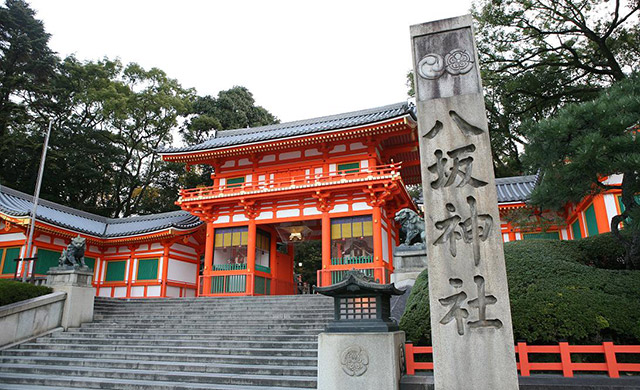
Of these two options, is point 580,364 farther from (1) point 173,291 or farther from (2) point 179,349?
(1) point 173,291

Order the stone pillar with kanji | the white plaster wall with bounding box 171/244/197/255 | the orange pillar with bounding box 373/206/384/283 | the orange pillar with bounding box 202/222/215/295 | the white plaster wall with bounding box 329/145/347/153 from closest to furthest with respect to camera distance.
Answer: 1. the stone pillar with kanji
2. the orange pillar with bounding box 373/206/384/283
3. the orange pillar with bounding box 202/222/215/295
4. the white plaster wall with bounding box 329/145/347/153
5. the white plaster wall with bounding box 171/244/197/255

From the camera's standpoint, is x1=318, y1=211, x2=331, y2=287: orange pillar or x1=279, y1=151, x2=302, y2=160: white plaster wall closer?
x1=318, y1=211, x2=331, y2=287: orange pillar

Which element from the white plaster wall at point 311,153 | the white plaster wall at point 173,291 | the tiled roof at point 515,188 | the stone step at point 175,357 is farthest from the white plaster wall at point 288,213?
the stone step at point 175,357

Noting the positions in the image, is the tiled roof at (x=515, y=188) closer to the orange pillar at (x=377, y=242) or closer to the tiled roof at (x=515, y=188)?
the tiled roof at (x=515, y=188)

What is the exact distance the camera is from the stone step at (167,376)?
635 centimetres

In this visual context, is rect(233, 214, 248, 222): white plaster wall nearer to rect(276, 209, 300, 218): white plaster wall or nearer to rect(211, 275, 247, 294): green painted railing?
rect(276, 209, 300, 218): white plaster wall

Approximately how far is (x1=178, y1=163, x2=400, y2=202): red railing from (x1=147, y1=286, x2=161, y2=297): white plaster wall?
168 inches

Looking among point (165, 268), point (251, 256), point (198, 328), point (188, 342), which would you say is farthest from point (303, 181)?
point (188, 342)

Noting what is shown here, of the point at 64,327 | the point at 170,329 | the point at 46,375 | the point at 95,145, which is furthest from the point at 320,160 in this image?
the point at 95,145

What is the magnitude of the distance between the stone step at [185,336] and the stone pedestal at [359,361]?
3137 mm

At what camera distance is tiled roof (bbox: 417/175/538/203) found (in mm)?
16156

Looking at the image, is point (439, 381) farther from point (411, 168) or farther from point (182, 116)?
point (182, 116)

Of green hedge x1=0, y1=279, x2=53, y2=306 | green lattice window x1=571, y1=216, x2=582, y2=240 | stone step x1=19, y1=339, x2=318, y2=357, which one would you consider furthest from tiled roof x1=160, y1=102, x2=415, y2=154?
stone step x1=19, y1=339, x2=318, y2=357

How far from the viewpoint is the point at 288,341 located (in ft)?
27.0
